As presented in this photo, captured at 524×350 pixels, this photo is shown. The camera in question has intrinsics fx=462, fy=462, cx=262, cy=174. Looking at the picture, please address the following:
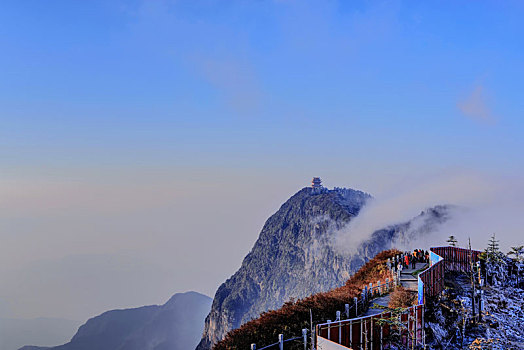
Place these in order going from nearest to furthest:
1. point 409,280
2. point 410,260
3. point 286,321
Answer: point 286,321
point 409,280
point 410,260


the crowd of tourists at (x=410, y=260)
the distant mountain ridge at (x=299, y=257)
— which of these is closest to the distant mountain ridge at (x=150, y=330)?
the distant mountain ridge at (x=299, y=257)

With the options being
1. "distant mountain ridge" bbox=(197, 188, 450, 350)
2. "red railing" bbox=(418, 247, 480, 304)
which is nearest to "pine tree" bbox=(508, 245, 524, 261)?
"red railing" bbox=(418, 247, 480, 304)

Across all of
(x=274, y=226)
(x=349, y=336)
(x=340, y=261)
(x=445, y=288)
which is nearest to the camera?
(x=349, y=336)

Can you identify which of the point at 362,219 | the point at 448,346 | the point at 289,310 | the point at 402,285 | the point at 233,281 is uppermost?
the point at 362,219

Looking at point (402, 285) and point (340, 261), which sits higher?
point (340, 261)

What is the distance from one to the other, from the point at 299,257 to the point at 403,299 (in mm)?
157944

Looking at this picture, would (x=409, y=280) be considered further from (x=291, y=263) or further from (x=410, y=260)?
(x=291, y=263)

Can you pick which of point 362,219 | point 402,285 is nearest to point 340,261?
point 362,219

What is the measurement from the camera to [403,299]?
736 inches

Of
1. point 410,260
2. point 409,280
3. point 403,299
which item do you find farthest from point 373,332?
point 410,260

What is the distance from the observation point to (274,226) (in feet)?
650

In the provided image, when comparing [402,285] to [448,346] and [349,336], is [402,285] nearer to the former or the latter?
[448,346]

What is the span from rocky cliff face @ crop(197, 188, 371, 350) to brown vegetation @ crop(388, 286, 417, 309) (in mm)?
126485

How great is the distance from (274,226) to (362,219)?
49909mm
